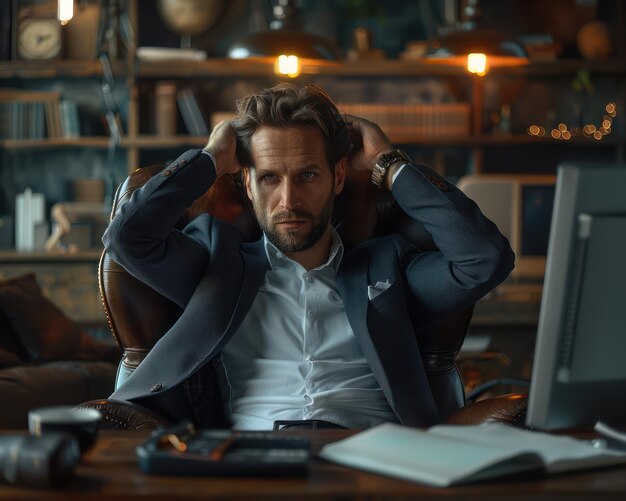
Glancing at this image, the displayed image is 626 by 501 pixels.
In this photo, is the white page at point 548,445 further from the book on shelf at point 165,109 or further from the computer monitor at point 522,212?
the book on shelf at point 165,109

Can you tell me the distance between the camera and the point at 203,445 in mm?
1360

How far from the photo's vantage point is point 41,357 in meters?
3.63

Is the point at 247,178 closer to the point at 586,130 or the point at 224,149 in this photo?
the point at 224,149

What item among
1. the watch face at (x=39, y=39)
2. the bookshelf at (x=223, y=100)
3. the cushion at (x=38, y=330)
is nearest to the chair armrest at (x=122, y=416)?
the cushion at (x=38, y=330)

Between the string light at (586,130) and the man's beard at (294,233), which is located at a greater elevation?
the man's beard at (294,233)

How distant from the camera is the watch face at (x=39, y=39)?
18.5ft

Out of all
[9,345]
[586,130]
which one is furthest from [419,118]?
[9,345]

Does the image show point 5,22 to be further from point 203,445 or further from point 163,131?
point 203,445

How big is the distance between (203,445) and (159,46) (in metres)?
4.76

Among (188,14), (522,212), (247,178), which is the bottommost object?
(522,212)

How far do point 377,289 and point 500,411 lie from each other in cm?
41

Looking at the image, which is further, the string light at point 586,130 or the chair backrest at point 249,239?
the string light at point 586,130

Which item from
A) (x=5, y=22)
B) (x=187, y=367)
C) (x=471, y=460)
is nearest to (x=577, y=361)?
(x=471, y=460)

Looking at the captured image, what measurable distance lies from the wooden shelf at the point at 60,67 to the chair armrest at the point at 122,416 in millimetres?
3814
